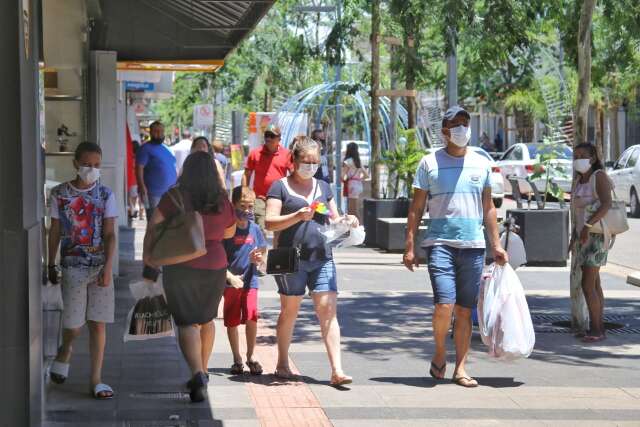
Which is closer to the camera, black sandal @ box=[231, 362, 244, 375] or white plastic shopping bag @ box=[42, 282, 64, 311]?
white plastic shopping bag @ box=[42, 282, 64, 311]

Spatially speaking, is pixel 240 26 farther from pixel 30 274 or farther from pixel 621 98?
pixel 621 98

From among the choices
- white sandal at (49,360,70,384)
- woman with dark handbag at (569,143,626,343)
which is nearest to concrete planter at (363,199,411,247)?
woman with dark handbag at (569,143,626,343)

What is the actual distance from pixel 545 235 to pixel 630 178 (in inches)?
464

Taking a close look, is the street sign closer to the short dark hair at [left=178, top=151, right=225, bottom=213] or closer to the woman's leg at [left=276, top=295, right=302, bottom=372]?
the woman's leg at [left=276, top=295, right=302, bottom=372]

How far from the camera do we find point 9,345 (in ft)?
17.9

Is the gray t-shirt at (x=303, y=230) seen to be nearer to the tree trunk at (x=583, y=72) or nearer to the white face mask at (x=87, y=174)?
the white face mask at (x=87, y=174)

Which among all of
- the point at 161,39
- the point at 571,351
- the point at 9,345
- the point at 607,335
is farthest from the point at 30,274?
the point at 161,39

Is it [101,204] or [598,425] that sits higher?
[101,204]

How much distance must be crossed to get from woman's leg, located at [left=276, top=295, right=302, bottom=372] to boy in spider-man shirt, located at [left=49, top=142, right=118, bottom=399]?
1228mm

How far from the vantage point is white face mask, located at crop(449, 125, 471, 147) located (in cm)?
823

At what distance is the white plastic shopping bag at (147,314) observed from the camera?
295 inches

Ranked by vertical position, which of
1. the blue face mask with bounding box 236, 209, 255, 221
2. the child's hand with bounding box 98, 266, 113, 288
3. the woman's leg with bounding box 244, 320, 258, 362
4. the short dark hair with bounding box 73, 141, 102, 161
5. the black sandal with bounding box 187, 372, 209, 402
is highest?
the short dark hair with bounding box 73, 141, 102, 161

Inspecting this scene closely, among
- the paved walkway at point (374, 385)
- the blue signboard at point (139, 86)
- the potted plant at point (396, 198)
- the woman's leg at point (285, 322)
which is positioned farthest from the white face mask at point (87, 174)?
the blue signboard at point (139, 86)

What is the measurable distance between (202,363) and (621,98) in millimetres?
39176
